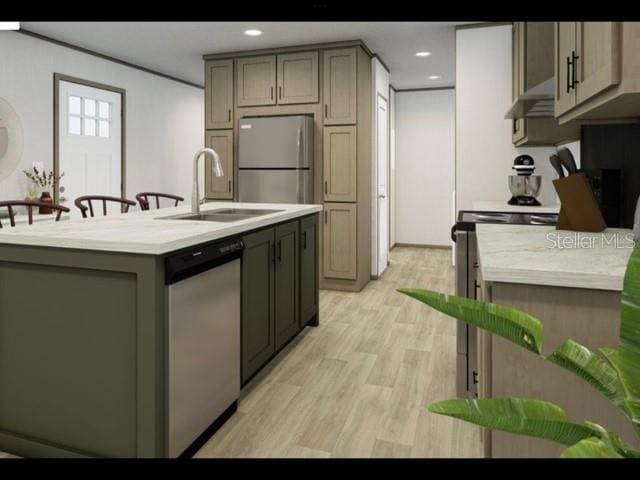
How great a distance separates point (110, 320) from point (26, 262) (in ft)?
1.35

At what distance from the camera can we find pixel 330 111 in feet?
15.7

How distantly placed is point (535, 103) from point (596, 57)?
5.45 feet

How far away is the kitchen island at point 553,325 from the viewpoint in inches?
43.7

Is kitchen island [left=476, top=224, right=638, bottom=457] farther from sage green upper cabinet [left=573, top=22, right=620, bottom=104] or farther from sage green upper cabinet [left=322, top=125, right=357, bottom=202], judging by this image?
sage green upper cabinet [left=322, top=125, right=357, bottom=202]

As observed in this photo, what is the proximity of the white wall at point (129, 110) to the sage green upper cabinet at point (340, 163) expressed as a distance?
2568 mm

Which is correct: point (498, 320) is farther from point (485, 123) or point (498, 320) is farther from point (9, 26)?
point (9, 26)

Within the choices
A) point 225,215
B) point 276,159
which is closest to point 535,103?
point 225,215

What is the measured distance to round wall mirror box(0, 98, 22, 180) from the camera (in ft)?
14.0

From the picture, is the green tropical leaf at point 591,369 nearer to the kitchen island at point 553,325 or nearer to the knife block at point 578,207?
the kitchen island at point 553,325

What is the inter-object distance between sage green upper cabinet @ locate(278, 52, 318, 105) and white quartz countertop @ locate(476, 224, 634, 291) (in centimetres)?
336

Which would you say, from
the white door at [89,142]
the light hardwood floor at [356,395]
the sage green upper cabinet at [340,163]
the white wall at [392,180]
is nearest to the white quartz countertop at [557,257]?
the light hardwood floor at [356,395]

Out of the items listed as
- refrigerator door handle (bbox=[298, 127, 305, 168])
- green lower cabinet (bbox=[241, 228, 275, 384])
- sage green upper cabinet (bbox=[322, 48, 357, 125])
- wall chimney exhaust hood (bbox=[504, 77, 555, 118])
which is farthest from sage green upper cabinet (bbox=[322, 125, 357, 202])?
green lower cabinet (bbox=[241, 228, 275, 384])
